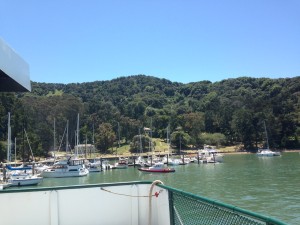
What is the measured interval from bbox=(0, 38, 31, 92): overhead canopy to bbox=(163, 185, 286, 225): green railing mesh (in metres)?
2.59

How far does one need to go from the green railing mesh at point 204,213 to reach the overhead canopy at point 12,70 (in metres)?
2.59

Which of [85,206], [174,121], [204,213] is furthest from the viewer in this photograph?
[174,121]

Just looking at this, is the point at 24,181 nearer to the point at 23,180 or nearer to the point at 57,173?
the point at 23,180

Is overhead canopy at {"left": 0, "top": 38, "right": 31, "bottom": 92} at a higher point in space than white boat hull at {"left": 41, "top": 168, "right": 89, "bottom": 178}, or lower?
higher

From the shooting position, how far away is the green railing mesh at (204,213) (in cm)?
345

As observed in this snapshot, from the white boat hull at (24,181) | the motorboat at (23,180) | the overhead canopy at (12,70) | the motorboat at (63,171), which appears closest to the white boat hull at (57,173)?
the motorboat at (63,171)

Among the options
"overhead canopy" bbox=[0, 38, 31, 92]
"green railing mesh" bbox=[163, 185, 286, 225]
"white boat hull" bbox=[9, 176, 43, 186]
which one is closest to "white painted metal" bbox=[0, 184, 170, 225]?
"green railing mesh" bbox=[163, 185, 286, 225]

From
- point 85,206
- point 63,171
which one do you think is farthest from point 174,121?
point 85,206

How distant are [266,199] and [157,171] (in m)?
36.9

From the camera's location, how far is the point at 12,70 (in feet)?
15.9

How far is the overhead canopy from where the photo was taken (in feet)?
14.8

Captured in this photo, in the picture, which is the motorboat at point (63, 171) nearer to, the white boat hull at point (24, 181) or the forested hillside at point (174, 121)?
the white boat hull at point (24, 181)

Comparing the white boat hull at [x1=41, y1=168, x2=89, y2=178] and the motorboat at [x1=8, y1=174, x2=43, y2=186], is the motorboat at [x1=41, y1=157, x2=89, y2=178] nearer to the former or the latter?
the white boat hull at [x1=41, y1=168, x2=89, y2=178]

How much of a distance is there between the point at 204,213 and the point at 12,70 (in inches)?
116
